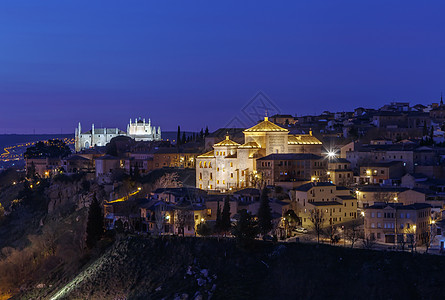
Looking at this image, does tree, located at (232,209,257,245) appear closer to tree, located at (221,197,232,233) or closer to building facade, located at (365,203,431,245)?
tree, located at (221,197,232,233)

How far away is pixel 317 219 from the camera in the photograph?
141 ft

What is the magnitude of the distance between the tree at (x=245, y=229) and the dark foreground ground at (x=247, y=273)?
657 mm

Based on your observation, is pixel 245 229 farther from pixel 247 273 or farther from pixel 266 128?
pixel 266 128

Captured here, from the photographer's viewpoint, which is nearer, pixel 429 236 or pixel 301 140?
pixel 429 236

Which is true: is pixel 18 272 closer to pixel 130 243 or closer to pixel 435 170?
pixel 130 243

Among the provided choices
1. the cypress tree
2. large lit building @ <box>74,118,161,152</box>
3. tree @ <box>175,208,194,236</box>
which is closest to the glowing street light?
tree @ <box>175,208,194,236</box>

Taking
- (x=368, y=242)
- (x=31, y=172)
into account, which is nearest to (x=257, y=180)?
(x=368, y=242)

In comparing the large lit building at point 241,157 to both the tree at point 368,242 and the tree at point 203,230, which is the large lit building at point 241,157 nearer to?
the tree at point 203,230

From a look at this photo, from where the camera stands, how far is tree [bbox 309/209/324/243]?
4236 centimetres

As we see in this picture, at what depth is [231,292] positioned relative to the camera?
125 feet

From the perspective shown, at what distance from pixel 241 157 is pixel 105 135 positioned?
65.4 meters

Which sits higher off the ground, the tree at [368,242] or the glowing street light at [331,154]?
the glowing street light at [331,154]

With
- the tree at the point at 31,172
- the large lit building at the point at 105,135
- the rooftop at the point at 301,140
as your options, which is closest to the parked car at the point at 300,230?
the rooftop at the point at 301,140

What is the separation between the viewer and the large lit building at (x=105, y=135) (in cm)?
11630
